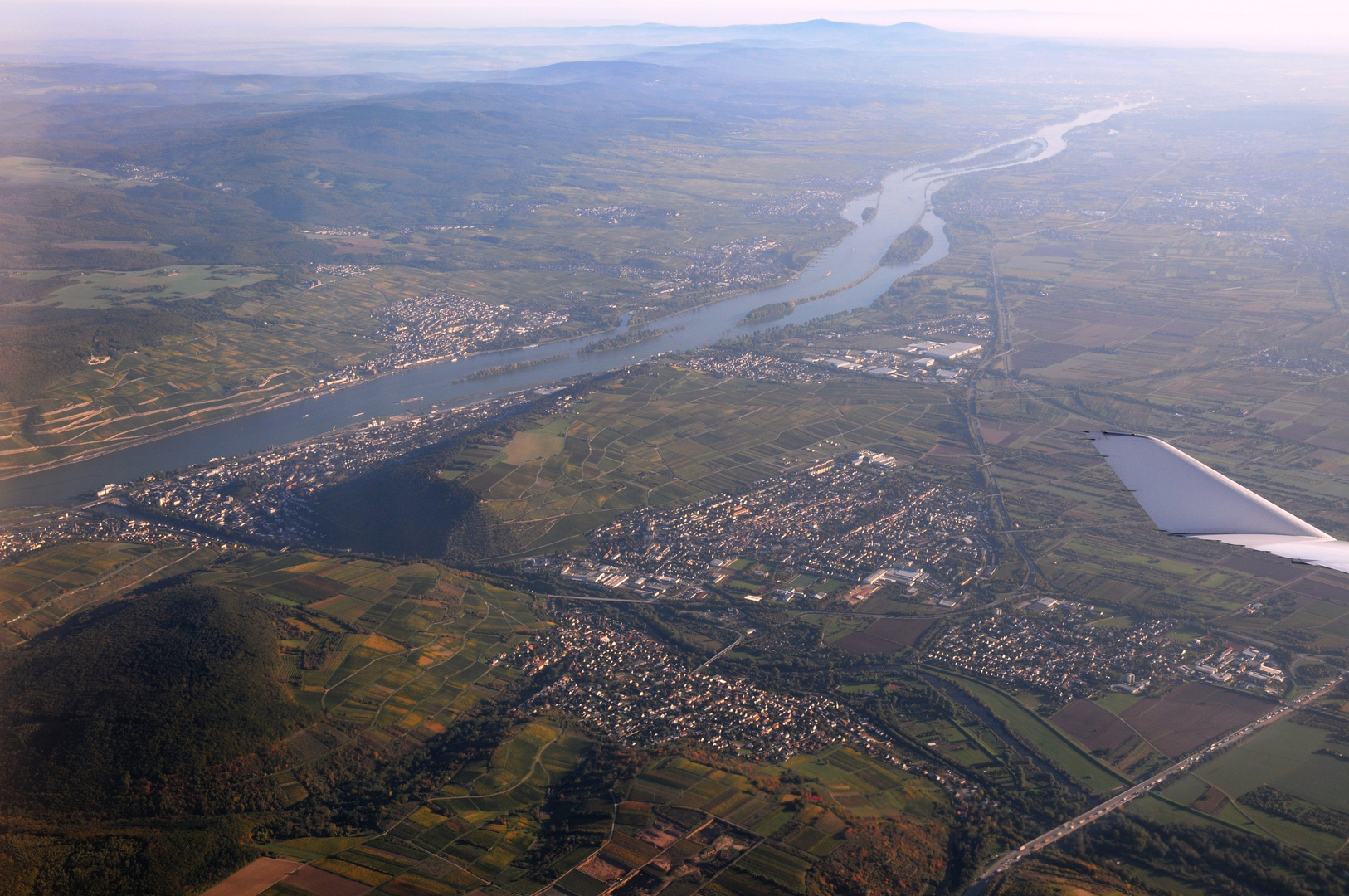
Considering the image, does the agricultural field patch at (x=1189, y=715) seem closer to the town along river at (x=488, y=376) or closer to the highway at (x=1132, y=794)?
the highway at (x=1132, y=794)

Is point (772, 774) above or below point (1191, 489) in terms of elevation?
below

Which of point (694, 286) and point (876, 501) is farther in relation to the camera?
point (694, 286)

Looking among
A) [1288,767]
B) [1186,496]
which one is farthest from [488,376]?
[1186,496]

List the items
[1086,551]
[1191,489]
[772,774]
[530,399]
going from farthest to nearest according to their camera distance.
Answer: [530,399], [1086,551], [772,774], [1191,489]

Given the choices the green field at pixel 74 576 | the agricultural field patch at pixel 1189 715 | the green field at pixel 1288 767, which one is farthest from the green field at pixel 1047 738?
the green field at pixel 74 576

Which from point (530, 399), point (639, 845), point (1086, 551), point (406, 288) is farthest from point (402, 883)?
point (406, 288)

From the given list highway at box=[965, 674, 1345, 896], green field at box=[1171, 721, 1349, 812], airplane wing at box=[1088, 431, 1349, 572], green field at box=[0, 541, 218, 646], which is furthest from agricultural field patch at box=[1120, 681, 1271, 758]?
green field at box=[0, 541, 218, 646]

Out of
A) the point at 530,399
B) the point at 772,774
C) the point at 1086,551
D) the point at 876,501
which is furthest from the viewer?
the point at 530,399

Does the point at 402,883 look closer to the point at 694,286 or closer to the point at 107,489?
the point at 107,489
